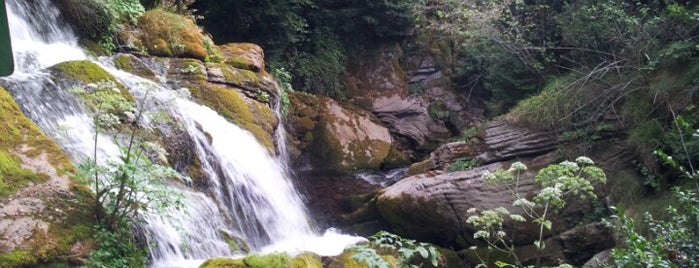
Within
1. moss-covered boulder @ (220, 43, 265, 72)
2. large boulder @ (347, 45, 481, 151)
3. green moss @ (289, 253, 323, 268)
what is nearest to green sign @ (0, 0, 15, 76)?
green moss @ (289, 253, 323, 268)

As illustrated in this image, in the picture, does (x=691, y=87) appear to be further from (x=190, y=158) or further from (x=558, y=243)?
(x=190, y=158)

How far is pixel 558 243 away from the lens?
7305 millimetres

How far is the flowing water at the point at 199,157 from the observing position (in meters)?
5.12

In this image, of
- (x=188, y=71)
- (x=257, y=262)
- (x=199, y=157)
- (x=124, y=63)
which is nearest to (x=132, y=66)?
(x=124, y=63)

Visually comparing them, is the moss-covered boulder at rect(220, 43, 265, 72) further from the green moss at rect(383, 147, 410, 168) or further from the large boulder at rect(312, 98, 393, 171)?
the green moss at rect(383, 147, 410, 168)

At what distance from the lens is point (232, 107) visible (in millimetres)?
8180

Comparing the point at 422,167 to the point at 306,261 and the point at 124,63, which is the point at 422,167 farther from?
the point at 306,261

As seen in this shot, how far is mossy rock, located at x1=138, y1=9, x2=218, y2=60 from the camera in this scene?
8.54m

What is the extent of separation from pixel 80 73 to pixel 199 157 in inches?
60.2

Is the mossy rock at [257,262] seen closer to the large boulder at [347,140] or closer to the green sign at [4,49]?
the green sign at [4,49]

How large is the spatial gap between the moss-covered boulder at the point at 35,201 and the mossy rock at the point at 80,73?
3.56ft

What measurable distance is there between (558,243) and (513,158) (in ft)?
5.60

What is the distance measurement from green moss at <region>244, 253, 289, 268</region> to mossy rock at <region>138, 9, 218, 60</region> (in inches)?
204

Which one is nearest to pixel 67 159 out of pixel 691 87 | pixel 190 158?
pixel 190 158
